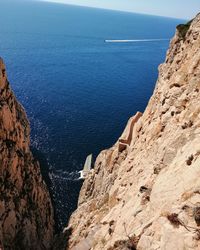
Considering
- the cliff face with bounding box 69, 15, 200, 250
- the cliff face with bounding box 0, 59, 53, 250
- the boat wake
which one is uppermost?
the cliff face with bounding box 69, 15, 200, 250

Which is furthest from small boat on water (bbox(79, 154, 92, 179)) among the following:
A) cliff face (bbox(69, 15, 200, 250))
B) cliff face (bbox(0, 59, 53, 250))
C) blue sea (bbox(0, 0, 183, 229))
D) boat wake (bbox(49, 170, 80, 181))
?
cliff face (bbox(69, 15, 200, 250))

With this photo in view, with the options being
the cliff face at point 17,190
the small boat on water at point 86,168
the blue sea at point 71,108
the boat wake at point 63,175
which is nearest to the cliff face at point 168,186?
the cliff face at point 17,190

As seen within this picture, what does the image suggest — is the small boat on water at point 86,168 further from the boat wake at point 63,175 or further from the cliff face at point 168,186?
the cliff face at point 168,186

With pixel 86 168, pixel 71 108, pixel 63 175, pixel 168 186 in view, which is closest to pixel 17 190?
pixel 168 186

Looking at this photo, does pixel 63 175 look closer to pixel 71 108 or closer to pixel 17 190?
pixel 17 190

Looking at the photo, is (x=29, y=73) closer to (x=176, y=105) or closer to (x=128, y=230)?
(x=176, y=105)

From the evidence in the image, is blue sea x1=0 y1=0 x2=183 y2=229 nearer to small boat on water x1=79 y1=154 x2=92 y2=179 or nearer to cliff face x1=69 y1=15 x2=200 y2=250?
small boat on water x1=79 y1=154 x2=92 y2=179

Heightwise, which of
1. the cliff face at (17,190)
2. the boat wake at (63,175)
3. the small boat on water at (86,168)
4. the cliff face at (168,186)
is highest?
the cliff face at (168,186)

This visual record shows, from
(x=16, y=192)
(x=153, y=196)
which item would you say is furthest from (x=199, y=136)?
(x=16, y=192)
